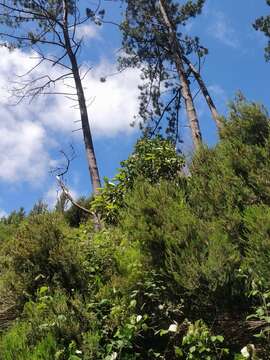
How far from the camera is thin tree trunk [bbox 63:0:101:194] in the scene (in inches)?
548

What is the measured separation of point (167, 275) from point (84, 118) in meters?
11.2

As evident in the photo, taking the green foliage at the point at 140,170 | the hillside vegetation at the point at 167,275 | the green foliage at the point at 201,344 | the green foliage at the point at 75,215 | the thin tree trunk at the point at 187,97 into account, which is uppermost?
the thin tree trunk at the point at 187,97

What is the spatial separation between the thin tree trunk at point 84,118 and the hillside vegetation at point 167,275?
302 inches

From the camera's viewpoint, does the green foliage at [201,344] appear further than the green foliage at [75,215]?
No

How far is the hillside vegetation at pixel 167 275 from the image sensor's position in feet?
13.5

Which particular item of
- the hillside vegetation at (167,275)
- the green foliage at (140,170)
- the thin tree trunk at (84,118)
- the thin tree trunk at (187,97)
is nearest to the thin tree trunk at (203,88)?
the thin tree trunk at (187,97)

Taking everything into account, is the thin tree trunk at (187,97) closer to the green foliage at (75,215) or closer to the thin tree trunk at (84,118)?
the thin tree trunk at (84,118)

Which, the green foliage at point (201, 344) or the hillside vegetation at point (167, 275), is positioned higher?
the hillside vegetation at point (167, 275)

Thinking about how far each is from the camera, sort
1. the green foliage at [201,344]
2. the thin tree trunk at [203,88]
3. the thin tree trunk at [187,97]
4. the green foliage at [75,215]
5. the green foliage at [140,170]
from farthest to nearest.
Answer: the thin tree trunk at [203,88] → the green foliage at [75,215] → the thin tree trunk at [187,97] → the green foliage at [140,170] → the green foliage at [201,344]

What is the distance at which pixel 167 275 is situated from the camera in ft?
14.4

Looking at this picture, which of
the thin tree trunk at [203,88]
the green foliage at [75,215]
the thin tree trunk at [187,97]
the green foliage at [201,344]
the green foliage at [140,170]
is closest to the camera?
the green foliage at [201,344]

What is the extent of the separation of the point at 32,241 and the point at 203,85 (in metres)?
12.6

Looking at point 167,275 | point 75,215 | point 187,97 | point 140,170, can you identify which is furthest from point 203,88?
point 167,275

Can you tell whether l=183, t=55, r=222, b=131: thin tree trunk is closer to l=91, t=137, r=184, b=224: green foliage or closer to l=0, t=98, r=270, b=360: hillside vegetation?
l=91, t=137, r=184, b=224: green foliage
